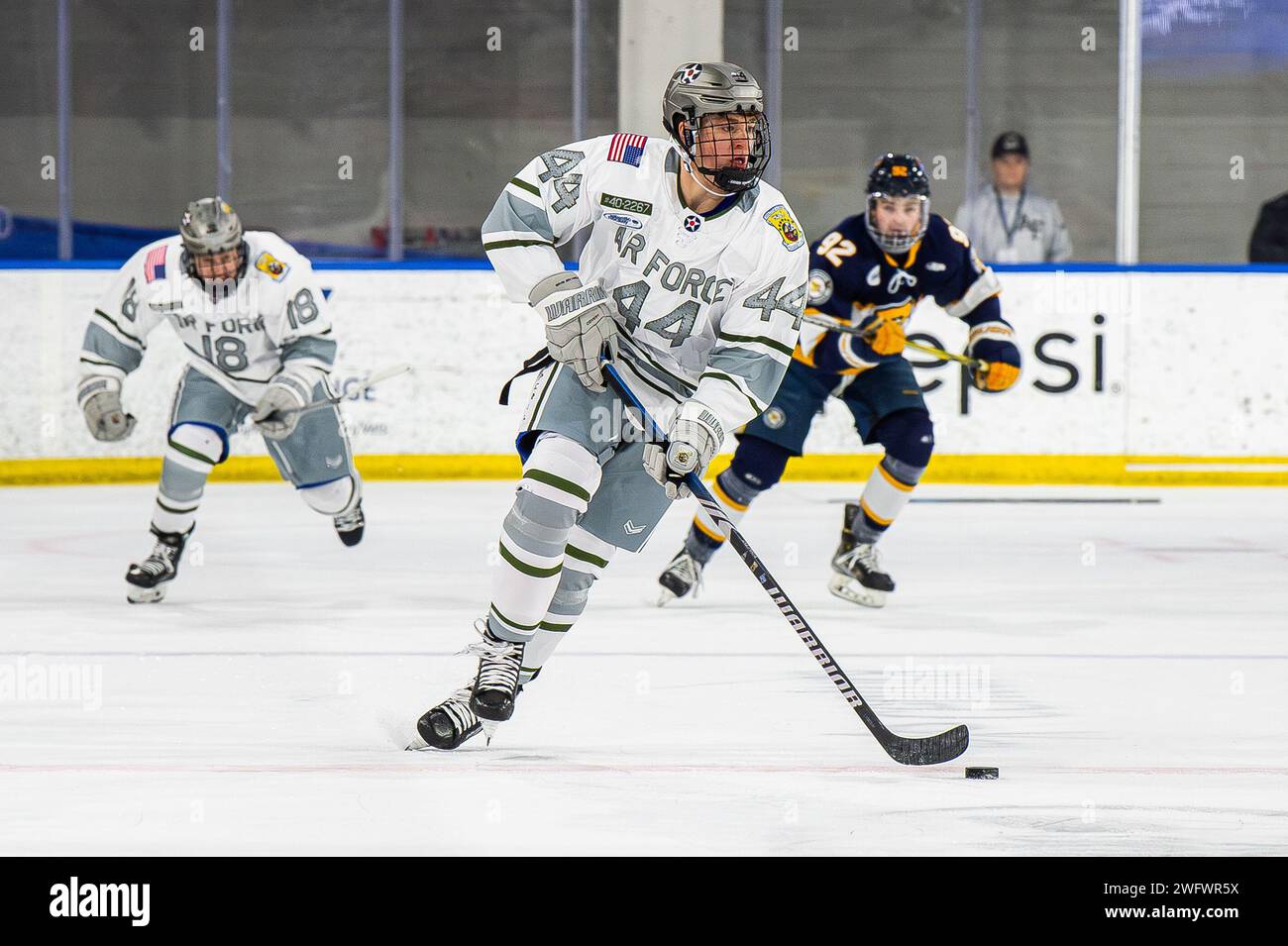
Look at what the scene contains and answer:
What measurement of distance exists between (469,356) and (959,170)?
2.68 m

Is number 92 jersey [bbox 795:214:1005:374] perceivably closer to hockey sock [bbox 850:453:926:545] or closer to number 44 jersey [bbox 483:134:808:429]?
hockey sock [bbox 850:453:926:545]

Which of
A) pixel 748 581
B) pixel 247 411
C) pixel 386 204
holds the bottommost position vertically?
pixel 748 581

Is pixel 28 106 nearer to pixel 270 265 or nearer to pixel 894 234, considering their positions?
pixel 270 265

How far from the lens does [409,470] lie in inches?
311

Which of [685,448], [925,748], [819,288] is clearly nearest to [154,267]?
[819,288]

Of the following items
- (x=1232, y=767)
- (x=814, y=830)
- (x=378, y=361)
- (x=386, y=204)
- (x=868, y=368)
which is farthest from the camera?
(x=386, y=204)

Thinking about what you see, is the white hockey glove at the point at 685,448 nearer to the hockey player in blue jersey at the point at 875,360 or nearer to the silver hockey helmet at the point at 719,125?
the silver hockey helmet at the point at 719,125

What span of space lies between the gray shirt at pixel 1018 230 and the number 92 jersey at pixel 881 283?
128 inches

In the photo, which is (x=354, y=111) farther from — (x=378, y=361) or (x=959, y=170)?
(x=959, y=170)

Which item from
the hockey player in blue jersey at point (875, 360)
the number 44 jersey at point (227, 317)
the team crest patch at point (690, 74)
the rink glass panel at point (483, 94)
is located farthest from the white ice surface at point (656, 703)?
the rink glass panel at point (483, 94)

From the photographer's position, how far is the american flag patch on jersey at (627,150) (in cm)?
319

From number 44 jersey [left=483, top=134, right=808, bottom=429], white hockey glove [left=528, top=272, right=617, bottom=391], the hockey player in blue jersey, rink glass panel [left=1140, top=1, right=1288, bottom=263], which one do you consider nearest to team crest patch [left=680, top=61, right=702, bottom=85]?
number 44 jersey [left=483, top=134, right=808, bottom=429]
